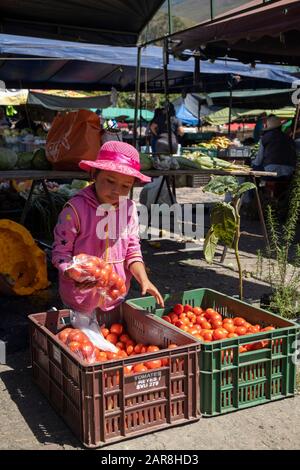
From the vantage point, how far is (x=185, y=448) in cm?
282

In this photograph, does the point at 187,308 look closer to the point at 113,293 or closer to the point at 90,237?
the point at 113,293

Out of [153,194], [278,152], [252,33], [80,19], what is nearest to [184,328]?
[252,33]

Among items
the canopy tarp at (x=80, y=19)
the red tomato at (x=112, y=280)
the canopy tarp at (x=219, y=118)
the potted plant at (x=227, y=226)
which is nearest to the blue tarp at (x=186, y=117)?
the canopy tarp at (x=219, y=118)

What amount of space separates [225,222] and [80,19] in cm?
317

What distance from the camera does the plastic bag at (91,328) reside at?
3.43 m

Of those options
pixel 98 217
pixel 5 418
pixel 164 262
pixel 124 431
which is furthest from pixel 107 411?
pixel 164 262

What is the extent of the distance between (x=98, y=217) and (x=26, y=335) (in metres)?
1.27

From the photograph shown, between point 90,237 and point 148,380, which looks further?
point 90,237

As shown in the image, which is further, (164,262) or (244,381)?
(164,262)

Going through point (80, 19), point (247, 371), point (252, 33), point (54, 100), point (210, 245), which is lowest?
point (247, 371)

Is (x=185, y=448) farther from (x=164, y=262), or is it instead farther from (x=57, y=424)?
(x=164, y=262)

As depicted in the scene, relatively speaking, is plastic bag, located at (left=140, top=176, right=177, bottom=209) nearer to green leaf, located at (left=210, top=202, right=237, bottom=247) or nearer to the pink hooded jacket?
green leaf, located at (left=210, top=202, right=237, bottom=247)

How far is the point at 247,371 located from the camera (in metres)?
3.19

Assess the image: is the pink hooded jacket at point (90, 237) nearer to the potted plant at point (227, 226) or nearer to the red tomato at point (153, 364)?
the red tomato at point (153, 364)
